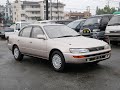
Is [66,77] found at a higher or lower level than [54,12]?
lower

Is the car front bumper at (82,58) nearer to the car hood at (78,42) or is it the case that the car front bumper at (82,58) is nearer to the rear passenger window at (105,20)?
the car hood at (78,42)

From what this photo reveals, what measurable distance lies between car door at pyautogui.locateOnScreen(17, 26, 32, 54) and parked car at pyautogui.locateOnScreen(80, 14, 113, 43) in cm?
481

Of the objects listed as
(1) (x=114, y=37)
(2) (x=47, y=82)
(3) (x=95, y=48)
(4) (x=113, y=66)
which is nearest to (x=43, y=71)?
(2) (x=47, y=82)

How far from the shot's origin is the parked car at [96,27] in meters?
13.0

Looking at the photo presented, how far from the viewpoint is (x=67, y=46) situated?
699 centimetres

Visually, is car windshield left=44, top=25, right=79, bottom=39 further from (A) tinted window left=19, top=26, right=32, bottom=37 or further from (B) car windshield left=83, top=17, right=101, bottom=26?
(B) car windshield left=83, top=17, right=101, bottom=26

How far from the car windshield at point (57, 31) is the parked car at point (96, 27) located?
4.57m

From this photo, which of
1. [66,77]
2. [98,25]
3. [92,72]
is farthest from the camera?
[98,25]

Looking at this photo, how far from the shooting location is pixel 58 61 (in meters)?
7.33

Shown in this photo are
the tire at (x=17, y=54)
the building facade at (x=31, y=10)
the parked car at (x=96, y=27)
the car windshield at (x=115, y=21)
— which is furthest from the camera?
the building facade at (x=31, y=10)

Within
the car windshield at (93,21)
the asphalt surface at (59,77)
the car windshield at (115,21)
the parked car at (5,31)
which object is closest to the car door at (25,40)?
the asphalt surface at (59,77)

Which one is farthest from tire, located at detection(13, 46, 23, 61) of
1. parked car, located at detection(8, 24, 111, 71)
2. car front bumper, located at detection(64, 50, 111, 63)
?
car front bumper, located at detection(64, 50, 111, 63)

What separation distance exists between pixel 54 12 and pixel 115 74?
8933cm

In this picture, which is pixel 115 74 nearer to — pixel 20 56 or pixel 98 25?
pixel 20 56
